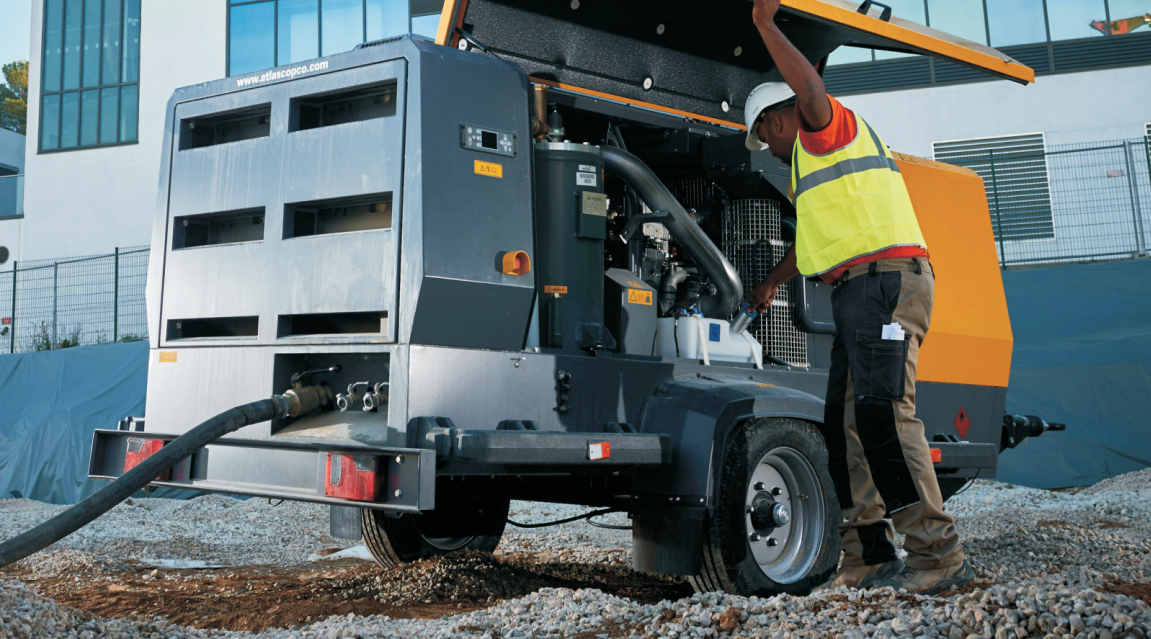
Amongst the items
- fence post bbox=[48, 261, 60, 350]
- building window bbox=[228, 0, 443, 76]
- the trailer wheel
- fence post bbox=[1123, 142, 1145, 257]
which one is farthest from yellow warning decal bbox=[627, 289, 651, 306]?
building window bbox=[228, 0, 443, 76]

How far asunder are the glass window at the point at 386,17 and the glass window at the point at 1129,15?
1399cm

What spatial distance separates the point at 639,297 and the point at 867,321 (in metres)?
1.08

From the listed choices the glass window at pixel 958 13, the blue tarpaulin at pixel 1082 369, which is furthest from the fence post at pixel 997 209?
the glass window at pixel 958 13

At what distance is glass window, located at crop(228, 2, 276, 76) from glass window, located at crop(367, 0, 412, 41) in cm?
264

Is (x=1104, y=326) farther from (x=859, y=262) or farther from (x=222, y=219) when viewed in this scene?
(x=222, y=219)

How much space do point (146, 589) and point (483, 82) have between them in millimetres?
3487

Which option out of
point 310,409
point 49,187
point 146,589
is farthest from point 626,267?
point 49,187

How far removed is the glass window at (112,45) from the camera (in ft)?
82.5

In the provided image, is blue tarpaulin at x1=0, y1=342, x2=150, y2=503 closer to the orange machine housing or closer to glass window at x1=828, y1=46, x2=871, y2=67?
the orange machine housing

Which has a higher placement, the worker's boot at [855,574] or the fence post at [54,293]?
the fence post at [54,293]

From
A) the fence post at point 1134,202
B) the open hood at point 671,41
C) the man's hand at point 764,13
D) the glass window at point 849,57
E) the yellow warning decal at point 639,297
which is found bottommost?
the yellow warning decal at point 639,297

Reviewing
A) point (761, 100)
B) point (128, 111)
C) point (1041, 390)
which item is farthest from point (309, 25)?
point (761, 100)

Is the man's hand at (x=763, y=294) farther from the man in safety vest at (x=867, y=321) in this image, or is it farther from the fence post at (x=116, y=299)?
the fence post at (x=116, y=299)

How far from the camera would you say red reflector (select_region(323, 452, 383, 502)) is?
3445 millimetres
